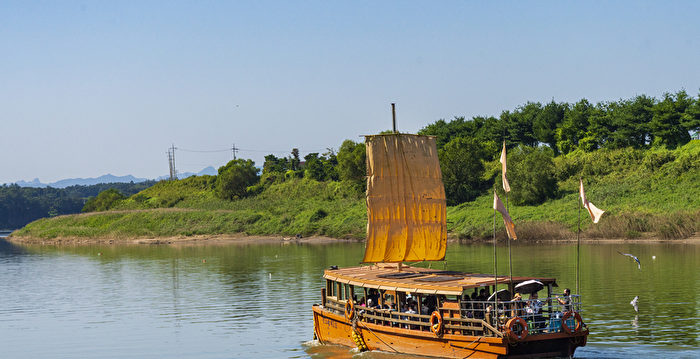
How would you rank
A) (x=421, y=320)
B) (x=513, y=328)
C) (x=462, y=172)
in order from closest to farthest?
(x=513, y=328) < (x=421, y=320) < (x=462, y=172)

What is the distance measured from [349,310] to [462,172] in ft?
241

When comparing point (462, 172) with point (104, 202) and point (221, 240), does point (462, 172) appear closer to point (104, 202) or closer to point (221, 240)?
point (221, 240)

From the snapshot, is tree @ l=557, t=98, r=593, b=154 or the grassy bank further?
tree @ l=557, t=98, r=593, b=154

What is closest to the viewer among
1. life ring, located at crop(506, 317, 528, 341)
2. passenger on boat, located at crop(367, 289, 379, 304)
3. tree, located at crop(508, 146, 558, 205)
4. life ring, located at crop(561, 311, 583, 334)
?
life ring, located at crop(506, 317, 528, 341)

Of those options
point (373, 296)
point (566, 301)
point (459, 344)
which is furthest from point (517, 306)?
point (373, 296)

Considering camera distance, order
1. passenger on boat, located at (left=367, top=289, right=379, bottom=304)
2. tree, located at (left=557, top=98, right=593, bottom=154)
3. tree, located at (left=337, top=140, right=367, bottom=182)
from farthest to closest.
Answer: tree, located at (left=337, top=140, right=367, bottom=182)
tree, located at (left=557, top=98, right=593, bottom=154)
passenger on boat, located at (left=367, top=289, right=379, bottom=304)

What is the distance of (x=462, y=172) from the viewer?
342 ft

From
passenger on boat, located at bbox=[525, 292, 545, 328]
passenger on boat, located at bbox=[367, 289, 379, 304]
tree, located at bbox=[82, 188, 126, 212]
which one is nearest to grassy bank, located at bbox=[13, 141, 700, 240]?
tree, located at bbox=[82, 188, 126, 212]

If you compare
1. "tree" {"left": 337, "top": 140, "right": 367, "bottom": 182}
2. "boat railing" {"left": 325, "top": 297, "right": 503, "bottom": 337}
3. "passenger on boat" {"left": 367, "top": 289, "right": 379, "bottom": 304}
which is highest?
"tree" {"left": 337, "top": 140, "right": 367, "bottom": 182}

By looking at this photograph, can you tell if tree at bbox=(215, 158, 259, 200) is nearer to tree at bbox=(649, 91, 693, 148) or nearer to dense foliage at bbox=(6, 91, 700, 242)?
dense foliage at bbox=(6, 91, 700, 242)

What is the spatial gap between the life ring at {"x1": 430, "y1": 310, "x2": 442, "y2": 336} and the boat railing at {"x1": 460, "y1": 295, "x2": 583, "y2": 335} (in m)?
0.81

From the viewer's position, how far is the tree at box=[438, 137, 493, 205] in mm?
104375

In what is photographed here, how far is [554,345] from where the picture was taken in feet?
89.4

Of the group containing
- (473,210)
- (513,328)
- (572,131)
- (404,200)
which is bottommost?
(513,328)
